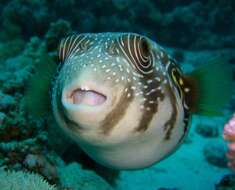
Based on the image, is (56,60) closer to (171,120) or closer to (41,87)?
(41,87)

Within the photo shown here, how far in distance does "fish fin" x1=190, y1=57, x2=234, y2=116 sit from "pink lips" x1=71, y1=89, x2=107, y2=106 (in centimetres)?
150

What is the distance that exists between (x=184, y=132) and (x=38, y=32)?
36.8 feet

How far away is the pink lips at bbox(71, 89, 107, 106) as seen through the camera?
101 inches

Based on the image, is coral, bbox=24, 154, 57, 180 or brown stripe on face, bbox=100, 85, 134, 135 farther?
coral, bbox=24, 154, 57, 180

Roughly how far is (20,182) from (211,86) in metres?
2.10

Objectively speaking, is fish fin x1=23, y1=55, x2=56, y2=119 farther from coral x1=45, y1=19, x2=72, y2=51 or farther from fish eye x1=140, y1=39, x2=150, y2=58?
coral x1=45, y1=19, x2=72, y2=51

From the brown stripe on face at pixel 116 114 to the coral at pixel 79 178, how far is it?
86.5 inches

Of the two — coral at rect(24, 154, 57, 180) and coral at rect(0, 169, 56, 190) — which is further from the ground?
coral at rect(24, 154, 57, 180)

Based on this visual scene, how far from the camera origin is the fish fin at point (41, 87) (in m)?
3.87

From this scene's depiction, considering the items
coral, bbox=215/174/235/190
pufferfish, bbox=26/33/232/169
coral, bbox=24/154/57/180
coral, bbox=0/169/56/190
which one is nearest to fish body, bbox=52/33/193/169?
pufferfish, bbox=26/33/232/169

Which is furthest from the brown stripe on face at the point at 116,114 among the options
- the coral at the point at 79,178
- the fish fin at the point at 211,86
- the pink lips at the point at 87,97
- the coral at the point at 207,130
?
the coral at the point at 207,130

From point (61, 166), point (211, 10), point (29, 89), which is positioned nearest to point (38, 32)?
point (211, 10)

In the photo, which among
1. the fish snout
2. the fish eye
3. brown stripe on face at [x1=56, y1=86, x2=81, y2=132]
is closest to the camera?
the fish snout

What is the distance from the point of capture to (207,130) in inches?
352
